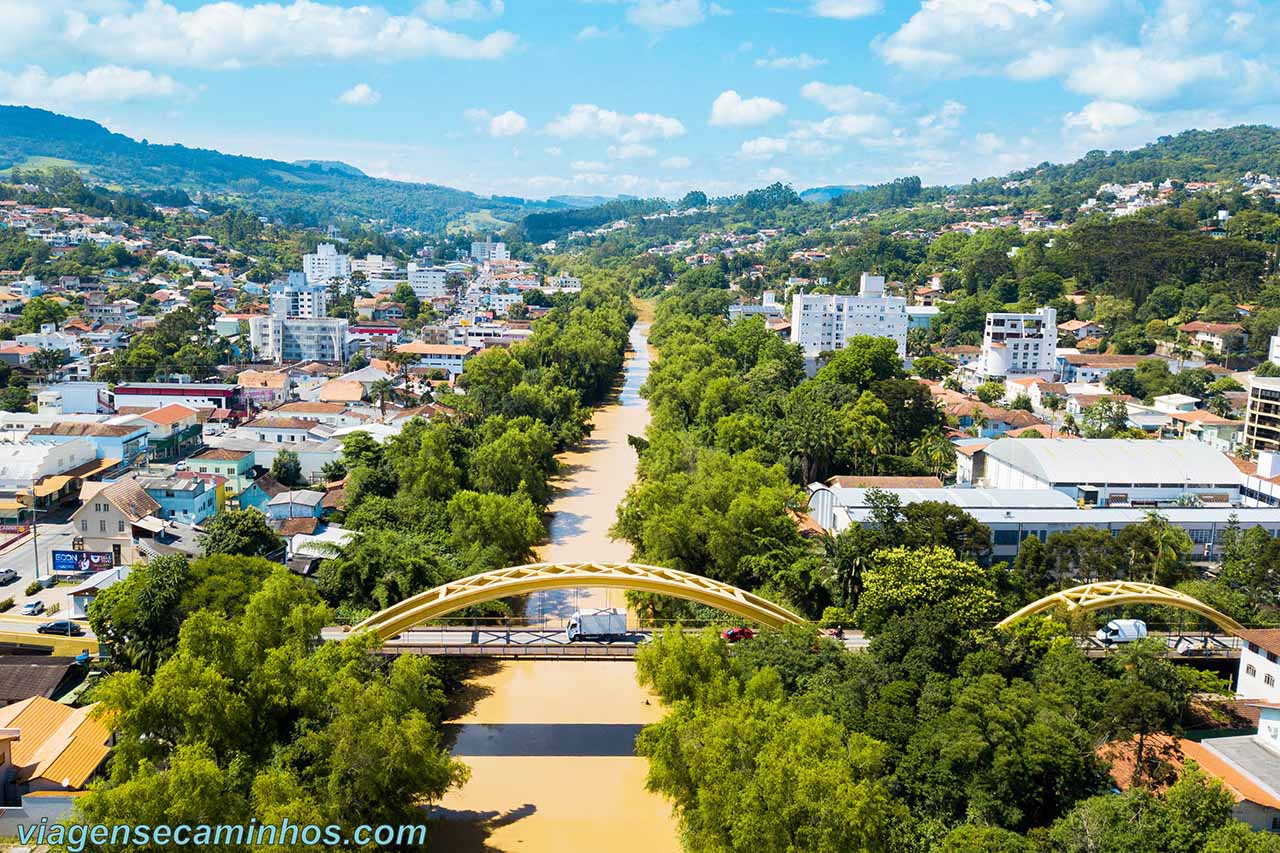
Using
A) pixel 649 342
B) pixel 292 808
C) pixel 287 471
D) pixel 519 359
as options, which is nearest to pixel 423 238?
pixel 649 342

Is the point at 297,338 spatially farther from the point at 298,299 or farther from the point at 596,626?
the point at 596,626

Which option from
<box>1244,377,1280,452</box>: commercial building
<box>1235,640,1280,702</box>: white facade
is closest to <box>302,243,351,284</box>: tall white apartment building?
<box>1244,377,1280,452</box>: commercial building

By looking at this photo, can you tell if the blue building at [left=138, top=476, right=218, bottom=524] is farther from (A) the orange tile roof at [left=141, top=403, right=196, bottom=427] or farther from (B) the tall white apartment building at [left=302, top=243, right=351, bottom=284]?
(B) the tall white apartment building at [left=302, top=243, right=351, bottom=284]

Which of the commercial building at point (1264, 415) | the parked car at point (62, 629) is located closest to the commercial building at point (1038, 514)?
the commercial building at point (1264, 415)

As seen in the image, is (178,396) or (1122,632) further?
(178,396)

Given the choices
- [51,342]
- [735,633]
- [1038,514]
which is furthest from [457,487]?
[51,342]
